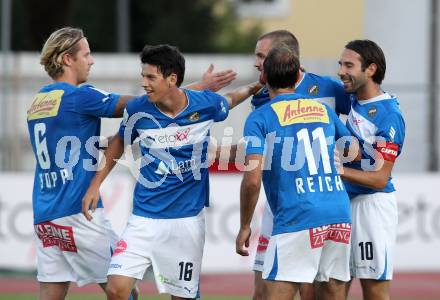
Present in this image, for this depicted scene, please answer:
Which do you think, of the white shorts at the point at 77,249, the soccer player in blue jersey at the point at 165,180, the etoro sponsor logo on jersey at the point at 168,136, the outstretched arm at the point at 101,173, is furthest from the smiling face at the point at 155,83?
the white shorts at the point at 77,249

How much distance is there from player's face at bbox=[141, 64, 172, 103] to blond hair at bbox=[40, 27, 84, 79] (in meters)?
0.60

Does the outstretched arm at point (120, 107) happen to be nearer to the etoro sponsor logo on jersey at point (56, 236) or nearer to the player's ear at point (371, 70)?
the etoro sponsor logo on jersey at point (56, 236)

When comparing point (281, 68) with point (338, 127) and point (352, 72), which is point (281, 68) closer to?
point (338, 127)

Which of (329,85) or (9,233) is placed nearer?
(329,85)

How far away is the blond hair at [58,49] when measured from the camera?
7.87 m

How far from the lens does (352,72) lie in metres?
7.98

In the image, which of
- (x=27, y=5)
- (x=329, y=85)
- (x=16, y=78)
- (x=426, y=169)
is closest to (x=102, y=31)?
(x=27, y=5)

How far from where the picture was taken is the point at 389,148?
7.85 meters

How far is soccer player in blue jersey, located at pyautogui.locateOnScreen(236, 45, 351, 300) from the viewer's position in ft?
23.7

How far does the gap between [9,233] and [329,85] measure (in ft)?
23.0

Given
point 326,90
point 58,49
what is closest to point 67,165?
point 58,49

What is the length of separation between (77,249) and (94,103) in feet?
3.50

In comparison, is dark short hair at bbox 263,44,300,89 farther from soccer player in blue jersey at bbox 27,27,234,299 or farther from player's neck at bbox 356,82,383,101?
soccer player in blue jersey at bbox 27,27,234,299

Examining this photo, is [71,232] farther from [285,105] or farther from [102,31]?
[102,31]
